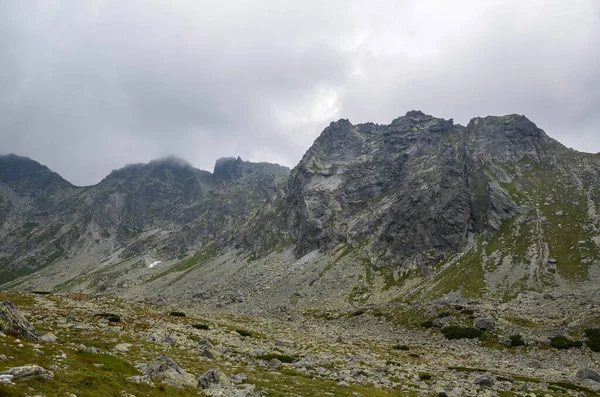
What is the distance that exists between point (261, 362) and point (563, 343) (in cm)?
4577

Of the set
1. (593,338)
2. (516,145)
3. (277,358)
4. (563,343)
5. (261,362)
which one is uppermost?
(516,145)

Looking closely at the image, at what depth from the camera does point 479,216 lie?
498ft

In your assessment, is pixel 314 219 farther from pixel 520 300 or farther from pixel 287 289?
pixel 520 300

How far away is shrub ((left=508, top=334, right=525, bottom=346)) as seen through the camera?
52.7 m

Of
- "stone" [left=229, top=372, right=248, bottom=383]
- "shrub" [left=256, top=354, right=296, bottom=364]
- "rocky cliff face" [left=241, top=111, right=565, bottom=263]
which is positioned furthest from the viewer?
"rocky cliff face" [left=241, top=111, right=565, bottom=263]

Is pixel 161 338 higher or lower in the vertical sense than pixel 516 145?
lower

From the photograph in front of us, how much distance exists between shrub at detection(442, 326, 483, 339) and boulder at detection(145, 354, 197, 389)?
5276 centimetres

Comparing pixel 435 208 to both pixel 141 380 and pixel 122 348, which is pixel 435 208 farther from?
pixel 141 380

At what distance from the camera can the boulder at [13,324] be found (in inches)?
906

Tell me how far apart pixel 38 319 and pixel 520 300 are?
323ft

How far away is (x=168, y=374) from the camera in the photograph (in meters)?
19.5

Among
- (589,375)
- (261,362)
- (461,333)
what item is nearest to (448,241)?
(461,333)

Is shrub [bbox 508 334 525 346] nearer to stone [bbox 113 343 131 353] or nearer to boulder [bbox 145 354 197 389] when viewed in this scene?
boulder [bbox 145 354 197 389]

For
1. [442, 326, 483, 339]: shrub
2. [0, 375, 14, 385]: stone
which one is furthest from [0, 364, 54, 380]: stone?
[442, 326, 483, 339]: shrub
